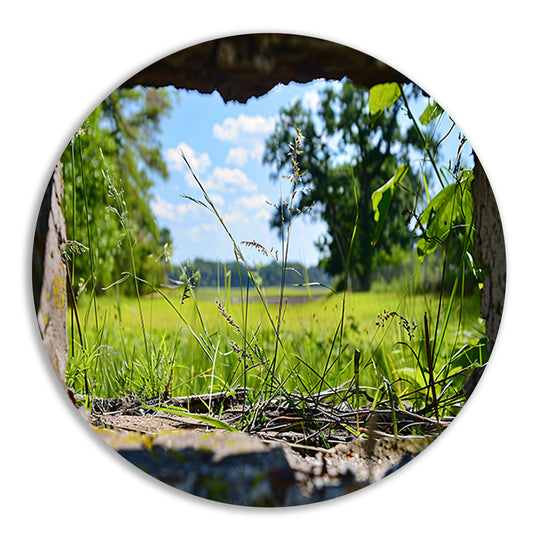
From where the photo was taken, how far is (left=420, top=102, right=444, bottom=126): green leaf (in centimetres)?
148

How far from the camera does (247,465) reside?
4.73 feet

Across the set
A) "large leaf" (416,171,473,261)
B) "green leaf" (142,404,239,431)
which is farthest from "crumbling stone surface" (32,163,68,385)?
"large leaf" (416,171,473,261)

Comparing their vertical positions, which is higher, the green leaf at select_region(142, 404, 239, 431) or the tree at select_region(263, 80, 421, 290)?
the tree at select_region(263, 80, 421, 290)

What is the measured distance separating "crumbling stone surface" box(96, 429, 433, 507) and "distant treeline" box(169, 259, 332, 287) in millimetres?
426

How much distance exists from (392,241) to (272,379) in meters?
0.52

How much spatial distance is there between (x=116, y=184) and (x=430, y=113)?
92cm

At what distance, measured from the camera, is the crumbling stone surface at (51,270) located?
57.5 inches

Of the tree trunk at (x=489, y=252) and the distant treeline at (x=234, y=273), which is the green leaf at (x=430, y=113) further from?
the distant treeline at (x=234, y=273)

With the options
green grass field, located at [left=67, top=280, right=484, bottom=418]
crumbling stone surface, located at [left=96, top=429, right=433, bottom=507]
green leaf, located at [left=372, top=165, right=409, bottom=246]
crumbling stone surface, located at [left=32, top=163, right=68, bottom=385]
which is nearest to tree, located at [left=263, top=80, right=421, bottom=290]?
green leaf, located at [left=372, top=165, right=409, bottom=246]

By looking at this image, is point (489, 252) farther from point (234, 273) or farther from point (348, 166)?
point (234, 273)

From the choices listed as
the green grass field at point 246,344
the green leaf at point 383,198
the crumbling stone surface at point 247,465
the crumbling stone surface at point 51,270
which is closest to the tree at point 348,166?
the green leaf at point 383,198

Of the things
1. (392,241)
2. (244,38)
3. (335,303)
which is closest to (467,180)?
(392,241)

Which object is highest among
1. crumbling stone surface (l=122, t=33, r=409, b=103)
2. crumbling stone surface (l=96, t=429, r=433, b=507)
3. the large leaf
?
crumbling stone surface (l=122, t=33, r=409, b=103)

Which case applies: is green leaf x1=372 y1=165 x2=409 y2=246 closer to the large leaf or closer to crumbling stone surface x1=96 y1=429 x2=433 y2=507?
the large leaf
